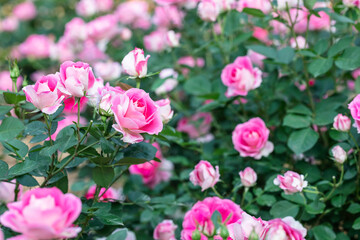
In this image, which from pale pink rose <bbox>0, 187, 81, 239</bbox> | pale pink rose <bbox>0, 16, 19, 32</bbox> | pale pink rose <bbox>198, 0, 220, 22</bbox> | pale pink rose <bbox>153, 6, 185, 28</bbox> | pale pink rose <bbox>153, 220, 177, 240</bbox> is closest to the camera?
pale pink rose <bbox>0, 187, 81, 239</bbox>

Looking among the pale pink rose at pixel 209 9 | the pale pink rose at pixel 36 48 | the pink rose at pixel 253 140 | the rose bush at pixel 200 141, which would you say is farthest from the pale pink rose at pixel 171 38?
the pale pink rose at pixel 36 48

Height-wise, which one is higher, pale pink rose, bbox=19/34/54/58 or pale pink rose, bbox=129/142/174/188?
pale pink rose, bbox=19/34/54/58

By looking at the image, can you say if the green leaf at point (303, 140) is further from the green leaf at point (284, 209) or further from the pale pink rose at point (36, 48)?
the pale pink rose at point (36, 48)

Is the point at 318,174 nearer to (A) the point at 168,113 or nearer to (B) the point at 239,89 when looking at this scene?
Result: (B) the point at 239,89

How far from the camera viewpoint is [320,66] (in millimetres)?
1243

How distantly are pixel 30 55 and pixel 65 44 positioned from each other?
57cm

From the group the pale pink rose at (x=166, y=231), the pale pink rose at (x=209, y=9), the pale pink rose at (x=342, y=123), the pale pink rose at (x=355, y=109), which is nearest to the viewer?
the pale pink rose at (x=355, y=109)

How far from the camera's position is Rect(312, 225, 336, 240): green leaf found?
112 centimetres

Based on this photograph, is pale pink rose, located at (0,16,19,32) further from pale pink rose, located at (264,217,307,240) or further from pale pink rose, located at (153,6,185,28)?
pale pink rose, located at (264,217,307,240)

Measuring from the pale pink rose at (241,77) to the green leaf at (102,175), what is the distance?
567mm

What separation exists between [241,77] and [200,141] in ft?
0.97

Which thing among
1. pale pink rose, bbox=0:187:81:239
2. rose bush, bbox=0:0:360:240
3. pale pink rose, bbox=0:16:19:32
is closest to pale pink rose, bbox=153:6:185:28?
rose bush, bbox=0:0:360:240

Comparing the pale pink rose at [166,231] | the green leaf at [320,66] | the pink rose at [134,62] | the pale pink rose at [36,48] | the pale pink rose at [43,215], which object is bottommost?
the pale pink rose at [36,48]

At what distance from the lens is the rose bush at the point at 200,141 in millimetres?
830
